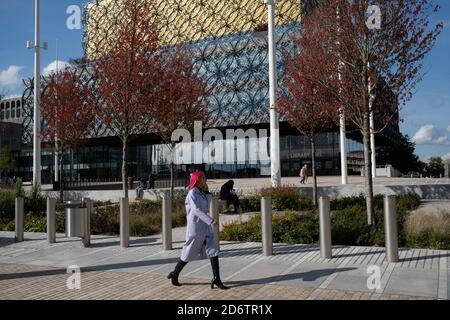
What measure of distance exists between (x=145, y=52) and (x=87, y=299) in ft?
36.6

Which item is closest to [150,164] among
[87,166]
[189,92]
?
[87,166]

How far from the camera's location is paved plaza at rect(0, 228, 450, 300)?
5.86 m

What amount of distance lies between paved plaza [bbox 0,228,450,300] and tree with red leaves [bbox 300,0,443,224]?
3.27 meters

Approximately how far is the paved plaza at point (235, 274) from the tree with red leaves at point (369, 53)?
3270 mm

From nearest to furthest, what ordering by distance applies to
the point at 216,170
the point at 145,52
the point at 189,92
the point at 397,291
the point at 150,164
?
the point at 397,291
the point at 145,52
the point at 189,92
the point at 216,170
the point at 150,164

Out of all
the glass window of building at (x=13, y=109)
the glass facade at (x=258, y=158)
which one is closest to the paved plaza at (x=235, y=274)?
the glass facade at (x=258, y=158)

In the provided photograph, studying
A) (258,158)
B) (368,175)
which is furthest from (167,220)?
(258,158)

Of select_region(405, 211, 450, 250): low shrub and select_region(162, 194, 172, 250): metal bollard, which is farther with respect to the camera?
select_region(162, 194, 172, 250): metal bollard

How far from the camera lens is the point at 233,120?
47.9m

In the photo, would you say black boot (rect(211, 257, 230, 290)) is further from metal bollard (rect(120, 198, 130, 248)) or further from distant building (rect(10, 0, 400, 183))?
distant building (rect(10, 0, 400, 183))

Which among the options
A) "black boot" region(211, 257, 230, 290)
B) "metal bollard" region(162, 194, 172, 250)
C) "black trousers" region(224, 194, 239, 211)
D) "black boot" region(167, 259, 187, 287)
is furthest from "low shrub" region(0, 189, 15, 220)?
"black boot" region(211, 257, 230, 290)

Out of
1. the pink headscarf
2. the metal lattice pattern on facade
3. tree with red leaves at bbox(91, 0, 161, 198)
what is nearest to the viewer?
the pink headscarf
